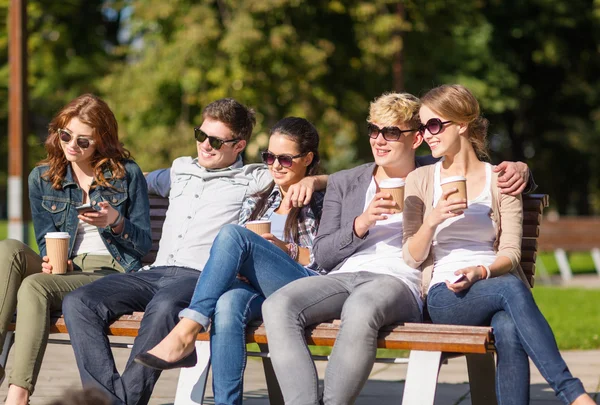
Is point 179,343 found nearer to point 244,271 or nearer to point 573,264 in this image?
point 244,271

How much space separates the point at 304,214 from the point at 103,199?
102 centimetres

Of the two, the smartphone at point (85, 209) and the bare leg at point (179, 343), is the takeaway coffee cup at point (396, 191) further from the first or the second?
the smartphone at point (85, 209)

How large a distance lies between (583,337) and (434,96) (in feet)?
15.7

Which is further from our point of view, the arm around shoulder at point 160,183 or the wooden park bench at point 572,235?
the wooden park bench at point 572,235

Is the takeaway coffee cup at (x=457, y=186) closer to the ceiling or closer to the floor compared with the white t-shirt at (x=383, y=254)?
closer to the ceiling

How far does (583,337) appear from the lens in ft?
28.1

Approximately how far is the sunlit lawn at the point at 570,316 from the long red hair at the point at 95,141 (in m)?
2.85

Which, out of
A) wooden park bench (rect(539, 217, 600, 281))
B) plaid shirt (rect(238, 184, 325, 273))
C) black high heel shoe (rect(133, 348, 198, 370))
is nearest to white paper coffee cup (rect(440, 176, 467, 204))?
plaid shirt (rect(238, 184, 325, 273))

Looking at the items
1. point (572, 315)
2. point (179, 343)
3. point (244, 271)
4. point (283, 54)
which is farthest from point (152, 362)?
point (283, 54)

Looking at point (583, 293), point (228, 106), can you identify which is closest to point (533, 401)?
point (228, 106)

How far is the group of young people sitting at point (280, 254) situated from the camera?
3.96 m

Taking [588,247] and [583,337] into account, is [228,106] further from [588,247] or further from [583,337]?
[588,247]

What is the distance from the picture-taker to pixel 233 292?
13.7 ft

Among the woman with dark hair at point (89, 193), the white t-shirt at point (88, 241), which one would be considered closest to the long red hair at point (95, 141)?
the woman with dark hair at point (89, 193)
